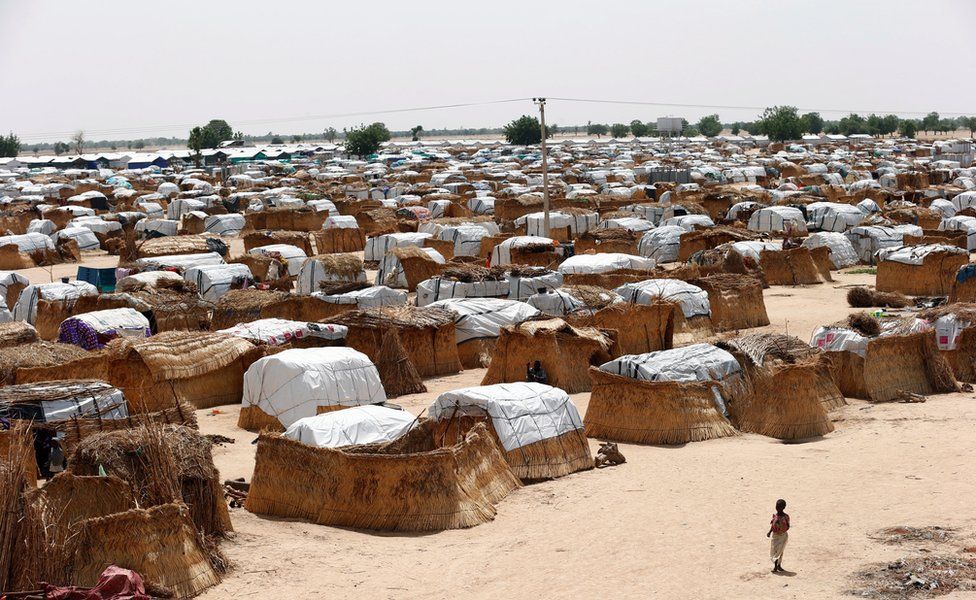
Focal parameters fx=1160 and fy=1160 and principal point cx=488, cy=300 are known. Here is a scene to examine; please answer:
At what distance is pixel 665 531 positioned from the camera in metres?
12.9

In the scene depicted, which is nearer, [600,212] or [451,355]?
[451,355]

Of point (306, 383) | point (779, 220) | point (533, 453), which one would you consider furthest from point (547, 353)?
point (779, 220)

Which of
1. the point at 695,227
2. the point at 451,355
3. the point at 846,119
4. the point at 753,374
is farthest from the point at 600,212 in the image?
the point at 846,119

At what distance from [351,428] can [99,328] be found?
989cm

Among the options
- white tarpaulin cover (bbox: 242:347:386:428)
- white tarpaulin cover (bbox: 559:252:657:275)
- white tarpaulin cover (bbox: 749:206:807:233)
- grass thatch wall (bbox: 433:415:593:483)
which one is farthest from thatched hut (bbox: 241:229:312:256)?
grass thatch wall (bbox: 433:415:593:483)

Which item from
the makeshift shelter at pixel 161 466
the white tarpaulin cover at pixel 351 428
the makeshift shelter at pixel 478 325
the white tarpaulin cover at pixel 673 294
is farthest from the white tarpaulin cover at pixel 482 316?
the makeshift shelter at pixel 161 466

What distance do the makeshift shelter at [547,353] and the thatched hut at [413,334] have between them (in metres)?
1.76

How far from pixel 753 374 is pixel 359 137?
92357mm

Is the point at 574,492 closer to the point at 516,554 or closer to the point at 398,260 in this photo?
the point at 516,554

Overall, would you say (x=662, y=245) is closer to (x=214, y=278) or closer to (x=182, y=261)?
(x=214, y=278)

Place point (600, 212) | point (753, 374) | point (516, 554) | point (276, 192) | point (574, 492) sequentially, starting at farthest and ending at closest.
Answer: point (276, 192) < point (600, 212) < point (753, 374) < point (574, 492) < point (516, 554)

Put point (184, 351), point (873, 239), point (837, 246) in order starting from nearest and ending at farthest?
point (184, 351) < point (837, 246) < point (873, 239)

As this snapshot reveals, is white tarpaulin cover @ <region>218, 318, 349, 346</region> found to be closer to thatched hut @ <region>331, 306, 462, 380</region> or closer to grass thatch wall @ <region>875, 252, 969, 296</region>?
thatched hut @ <region>331, 306, 462, 380</region>

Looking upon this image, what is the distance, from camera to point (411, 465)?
13.0 meters
